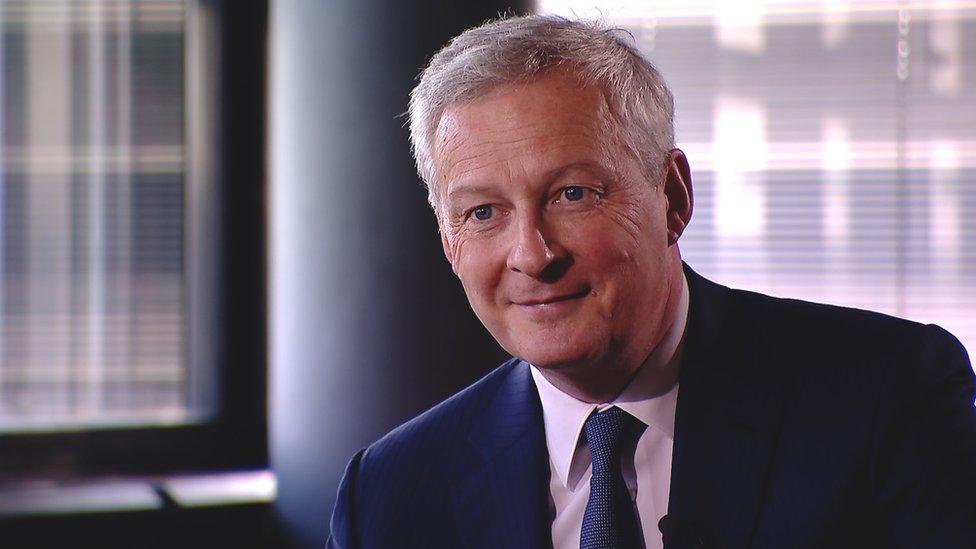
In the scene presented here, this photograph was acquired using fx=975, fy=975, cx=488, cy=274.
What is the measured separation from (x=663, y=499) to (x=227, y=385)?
236cm

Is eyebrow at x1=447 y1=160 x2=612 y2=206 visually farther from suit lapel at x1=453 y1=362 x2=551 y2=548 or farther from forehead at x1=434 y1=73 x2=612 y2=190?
suit lapel at x1=453 y1=362 x2=551 y2=548

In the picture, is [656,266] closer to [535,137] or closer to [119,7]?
[535,137]

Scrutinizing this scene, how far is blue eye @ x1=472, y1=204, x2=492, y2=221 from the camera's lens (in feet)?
4.57

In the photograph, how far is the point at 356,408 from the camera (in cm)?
303

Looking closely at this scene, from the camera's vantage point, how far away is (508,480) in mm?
1482

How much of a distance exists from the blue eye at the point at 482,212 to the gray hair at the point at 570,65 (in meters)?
0.16

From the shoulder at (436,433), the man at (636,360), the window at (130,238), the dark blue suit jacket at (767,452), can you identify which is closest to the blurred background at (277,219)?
the window at (130,238)

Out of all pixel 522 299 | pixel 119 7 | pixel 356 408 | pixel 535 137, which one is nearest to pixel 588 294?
pixel 522 299

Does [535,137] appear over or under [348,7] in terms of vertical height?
under

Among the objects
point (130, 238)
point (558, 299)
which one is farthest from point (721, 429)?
point (130, 238)

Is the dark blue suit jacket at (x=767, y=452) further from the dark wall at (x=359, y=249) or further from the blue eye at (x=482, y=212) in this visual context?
the dark wall at (x=359, y=249)

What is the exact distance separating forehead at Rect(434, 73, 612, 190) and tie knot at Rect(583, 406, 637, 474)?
380 millimetres

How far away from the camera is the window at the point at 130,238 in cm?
321

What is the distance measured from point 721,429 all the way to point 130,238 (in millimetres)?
2547
